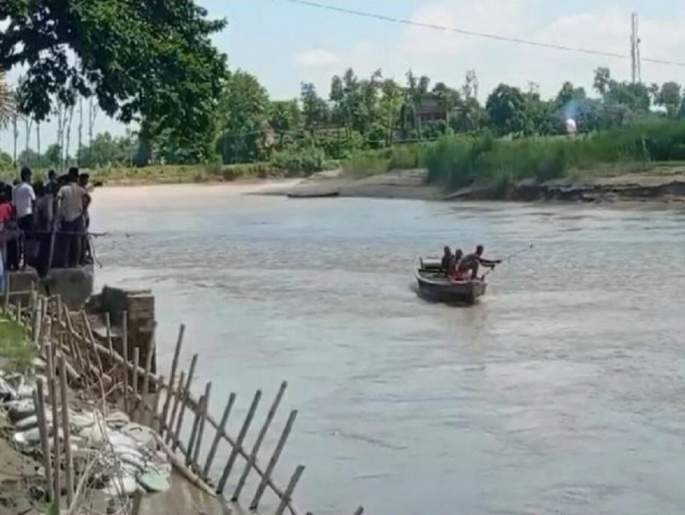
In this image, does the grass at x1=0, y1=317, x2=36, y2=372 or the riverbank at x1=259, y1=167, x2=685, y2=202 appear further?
the riverbank at x1=259, y1=167, x2=685, y2=202

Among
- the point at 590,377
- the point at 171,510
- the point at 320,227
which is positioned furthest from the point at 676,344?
the point at 320,227

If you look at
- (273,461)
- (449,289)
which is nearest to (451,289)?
(449,289)

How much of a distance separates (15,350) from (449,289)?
15.4m

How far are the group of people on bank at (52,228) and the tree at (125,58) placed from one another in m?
2.78

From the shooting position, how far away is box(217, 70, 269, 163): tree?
8438 centimetres

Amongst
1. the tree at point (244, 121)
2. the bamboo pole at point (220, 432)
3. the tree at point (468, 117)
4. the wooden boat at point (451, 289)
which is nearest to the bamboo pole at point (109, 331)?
the bamboo pole at point (220, 432)

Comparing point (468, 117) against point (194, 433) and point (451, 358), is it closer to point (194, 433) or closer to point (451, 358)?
point (451, 358)

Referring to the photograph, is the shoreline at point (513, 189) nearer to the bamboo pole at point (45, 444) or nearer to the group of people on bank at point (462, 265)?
the group of people on bank at point (462, 265)

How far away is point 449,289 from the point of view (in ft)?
79.4

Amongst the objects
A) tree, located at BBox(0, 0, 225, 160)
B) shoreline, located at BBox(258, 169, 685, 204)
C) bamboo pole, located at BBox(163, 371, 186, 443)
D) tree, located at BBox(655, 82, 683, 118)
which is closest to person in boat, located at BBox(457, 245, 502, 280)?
tree, located at BBox(0, 0, 225, 160)

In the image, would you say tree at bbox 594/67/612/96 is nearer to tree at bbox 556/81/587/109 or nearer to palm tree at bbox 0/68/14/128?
tree at bbox 556/81/587/109

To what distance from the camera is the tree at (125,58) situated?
60.0ft

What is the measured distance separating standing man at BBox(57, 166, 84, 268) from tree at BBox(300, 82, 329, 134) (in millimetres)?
76072

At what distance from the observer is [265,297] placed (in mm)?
27359
